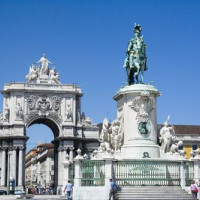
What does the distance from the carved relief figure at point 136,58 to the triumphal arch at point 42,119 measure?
4450 cm

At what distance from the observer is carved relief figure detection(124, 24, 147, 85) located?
26.0 meters

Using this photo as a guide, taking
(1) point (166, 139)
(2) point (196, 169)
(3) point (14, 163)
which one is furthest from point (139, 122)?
(3) point (14, 163)

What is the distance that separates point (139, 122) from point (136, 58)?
3258 millimetres

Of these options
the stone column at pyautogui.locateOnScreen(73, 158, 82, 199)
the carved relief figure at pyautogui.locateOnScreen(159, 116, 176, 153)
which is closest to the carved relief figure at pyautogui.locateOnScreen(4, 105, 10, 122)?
the carved relief figure at pyautogui.locateOnScreen(159, 116, 176, 153)

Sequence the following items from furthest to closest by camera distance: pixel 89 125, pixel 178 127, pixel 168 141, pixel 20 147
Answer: pixel 178 127, pixel 89 125, pixel 20 147, pixel 168 141

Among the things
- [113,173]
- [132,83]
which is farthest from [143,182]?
[132,83]

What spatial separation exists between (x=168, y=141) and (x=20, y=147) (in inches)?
1823

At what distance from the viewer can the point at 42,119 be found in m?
72.6

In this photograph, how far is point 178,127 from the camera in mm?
84812

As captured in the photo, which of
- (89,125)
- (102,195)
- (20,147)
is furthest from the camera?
(89,125)

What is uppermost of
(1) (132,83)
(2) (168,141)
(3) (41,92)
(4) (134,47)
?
(3) (41,92)

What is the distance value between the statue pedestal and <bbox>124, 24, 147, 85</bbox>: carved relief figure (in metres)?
1.01

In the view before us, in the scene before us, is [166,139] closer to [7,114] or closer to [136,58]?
[136,58]

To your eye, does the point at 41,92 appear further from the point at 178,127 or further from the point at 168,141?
the point at 168,141
